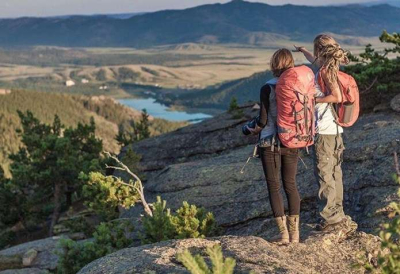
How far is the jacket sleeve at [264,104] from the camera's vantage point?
27.5 feet

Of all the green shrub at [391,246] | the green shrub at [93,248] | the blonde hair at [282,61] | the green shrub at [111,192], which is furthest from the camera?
the green shrub at [93,248]

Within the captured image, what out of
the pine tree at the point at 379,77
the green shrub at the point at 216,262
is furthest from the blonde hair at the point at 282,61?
the pine tree at the point at 379,77

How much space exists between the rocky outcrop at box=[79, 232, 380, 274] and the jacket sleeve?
6.72 ft

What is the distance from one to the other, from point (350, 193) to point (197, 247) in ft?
16.7

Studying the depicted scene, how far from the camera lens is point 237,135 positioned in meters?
25.3

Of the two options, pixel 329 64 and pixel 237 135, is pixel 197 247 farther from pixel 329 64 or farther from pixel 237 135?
pixel 237 135

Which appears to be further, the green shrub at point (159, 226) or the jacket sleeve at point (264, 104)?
the green shrub at point (159, 226)

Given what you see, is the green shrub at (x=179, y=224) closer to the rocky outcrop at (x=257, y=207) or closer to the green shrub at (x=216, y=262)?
the rocky outcrop at (x=257, y=207)

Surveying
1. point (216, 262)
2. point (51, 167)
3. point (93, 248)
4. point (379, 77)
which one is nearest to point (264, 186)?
point (93, 248)

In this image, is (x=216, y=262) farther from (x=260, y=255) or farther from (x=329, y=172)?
(x=329, y=172)

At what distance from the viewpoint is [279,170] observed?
871cm

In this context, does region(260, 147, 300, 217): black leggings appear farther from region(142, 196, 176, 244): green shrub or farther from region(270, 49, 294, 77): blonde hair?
region(142, 196, 176, 244): green shrub

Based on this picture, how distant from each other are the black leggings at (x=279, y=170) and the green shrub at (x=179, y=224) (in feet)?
9.14

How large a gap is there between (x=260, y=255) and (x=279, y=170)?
1.72m
